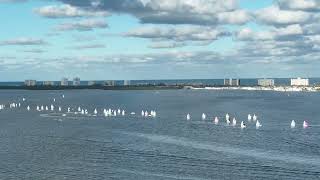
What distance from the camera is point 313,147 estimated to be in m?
89.5

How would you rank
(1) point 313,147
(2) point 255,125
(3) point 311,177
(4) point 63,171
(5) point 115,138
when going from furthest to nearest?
(2) point 255,125 < (5) point 115,138 < (1) point 313,147 < (4) point 63,171 < (3) point 311,177

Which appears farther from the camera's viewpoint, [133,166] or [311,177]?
[133,166]

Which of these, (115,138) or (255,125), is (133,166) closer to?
(115,138)

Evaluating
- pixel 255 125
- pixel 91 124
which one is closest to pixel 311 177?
pixel 255 125

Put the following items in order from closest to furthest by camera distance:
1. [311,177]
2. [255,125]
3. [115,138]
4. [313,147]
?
[311,177]
[313,147]
[115,138]
[255,125]

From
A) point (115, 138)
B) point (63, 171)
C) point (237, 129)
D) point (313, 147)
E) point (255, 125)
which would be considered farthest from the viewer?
point (255, 125)

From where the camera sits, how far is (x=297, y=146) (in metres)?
90.9

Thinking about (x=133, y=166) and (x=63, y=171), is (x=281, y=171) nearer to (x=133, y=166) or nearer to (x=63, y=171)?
(x=133, y=166)

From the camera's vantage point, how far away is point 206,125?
13062 centimetres

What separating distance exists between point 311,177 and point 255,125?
2546 inches

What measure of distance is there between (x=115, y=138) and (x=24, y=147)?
17867mm

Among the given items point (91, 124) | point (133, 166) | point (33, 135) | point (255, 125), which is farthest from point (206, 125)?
point (133, 166)

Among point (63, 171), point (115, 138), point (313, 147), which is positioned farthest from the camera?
point (115, 138)

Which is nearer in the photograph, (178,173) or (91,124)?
(178,173)
